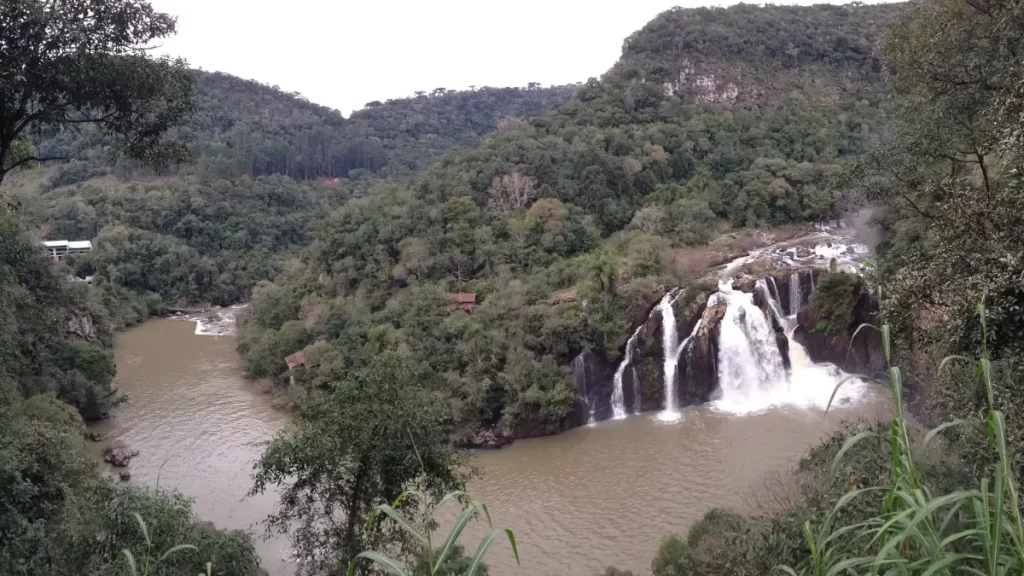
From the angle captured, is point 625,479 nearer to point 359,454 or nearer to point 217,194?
point 359,454

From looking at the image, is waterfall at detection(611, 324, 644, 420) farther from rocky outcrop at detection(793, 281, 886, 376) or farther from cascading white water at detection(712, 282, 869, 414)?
rocky outcrop at detection(793, 281, 886, 376)

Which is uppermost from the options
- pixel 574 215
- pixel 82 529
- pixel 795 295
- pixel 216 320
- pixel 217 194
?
pixel 217 194

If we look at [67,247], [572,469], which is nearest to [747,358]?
[572,469]

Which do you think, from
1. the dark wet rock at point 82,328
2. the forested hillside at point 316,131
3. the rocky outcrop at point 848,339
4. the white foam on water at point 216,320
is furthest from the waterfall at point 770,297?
the forested hillside at point 316,131

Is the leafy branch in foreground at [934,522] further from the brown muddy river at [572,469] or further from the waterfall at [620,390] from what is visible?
the waterfall at [620,390]

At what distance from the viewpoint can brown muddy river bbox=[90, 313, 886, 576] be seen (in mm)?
10797

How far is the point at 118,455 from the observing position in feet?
48.9

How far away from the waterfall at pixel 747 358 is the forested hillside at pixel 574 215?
2.02 m

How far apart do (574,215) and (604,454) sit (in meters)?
10.7

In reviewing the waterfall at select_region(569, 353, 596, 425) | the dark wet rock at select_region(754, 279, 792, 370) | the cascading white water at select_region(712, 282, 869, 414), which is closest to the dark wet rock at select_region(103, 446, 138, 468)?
the waterfall at select_region(569, 353, 596, 425)

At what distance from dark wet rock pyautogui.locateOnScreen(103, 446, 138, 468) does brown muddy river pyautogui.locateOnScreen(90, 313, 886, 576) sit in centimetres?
22

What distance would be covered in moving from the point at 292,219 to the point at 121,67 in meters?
34.0

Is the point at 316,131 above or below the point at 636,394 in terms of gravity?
above

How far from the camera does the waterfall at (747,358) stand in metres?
16.2
